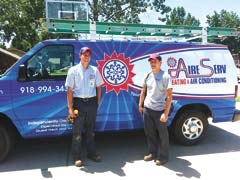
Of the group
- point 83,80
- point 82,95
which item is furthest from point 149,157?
Result: point 83,80

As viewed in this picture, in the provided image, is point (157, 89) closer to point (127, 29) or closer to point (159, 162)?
point (159, 162)

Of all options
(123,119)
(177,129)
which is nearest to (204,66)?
(177,129)

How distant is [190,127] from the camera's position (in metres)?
7.51

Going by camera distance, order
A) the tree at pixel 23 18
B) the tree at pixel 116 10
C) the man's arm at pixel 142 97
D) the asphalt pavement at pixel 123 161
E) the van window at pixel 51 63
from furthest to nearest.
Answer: the tree at pixel 116 10 < the tree at pixel 23 18 < the man's arm at pixel 142 97 < the van window at pixel 51 63 < the asphalt pavement at pixel 123 161

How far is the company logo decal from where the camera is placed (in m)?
6.83

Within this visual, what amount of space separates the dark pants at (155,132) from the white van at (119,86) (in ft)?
2.02

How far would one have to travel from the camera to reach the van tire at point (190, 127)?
745cm

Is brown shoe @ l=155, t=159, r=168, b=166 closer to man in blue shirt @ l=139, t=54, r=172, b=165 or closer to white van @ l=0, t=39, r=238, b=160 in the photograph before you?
man in blue shirt @ l=139, t=54, r=172, b=165

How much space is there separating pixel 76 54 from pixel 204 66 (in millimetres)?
2426

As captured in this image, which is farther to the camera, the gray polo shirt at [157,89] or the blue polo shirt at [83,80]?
the gray polo shirt at [157,89]

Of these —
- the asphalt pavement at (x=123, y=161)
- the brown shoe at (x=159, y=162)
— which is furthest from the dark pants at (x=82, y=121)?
the brown shoe at (x=159, y=162)

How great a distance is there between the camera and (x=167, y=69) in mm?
7246

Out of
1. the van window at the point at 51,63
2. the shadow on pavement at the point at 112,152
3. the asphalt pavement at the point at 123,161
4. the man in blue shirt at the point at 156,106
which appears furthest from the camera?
the van window at the point at 51,63

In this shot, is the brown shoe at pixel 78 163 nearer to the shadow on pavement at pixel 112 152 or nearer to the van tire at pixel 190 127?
the shadow on pavement at pixel 112 152
